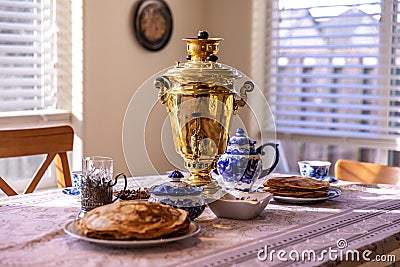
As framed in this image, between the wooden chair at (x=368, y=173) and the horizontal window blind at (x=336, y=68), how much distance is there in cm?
97

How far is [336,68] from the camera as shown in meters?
3.63

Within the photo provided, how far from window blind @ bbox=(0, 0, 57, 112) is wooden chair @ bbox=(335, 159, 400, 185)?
62.5 inches

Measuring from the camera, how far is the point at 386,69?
3.46 m

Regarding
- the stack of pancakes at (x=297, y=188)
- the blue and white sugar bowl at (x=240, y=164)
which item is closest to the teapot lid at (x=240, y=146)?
the blue and white sugar bowl at (x=240, y=164)

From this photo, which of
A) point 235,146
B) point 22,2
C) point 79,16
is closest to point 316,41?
point 79,16

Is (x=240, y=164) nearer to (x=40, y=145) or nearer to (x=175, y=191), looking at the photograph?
(x=175, y=191)

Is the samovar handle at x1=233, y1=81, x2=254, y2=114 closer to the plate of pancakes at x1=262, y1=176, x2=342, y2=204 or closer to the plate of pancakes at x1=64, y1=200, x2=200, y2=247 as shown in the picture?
the plate of pancakes at x1=262, y1=176, x2=342, y2=204

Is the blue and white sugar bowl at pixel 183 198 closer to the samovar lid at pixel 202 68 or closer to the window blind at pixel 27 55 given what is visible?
the samovar lid at pixel 202 68

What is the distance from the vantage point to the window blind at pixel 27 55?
3.14 metres

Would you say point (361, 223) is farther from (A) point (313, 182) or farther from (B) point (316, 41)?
(B) point (316, 41)

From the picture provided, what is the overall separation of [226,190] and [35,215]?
547 mm

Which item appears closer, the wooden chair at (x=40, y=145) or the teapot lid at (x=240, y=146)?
the teapot lid at (x=240, y=146)

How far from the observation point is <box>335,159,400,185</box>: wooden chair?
247 cm

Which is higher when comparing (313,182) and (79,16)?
(79,16)
